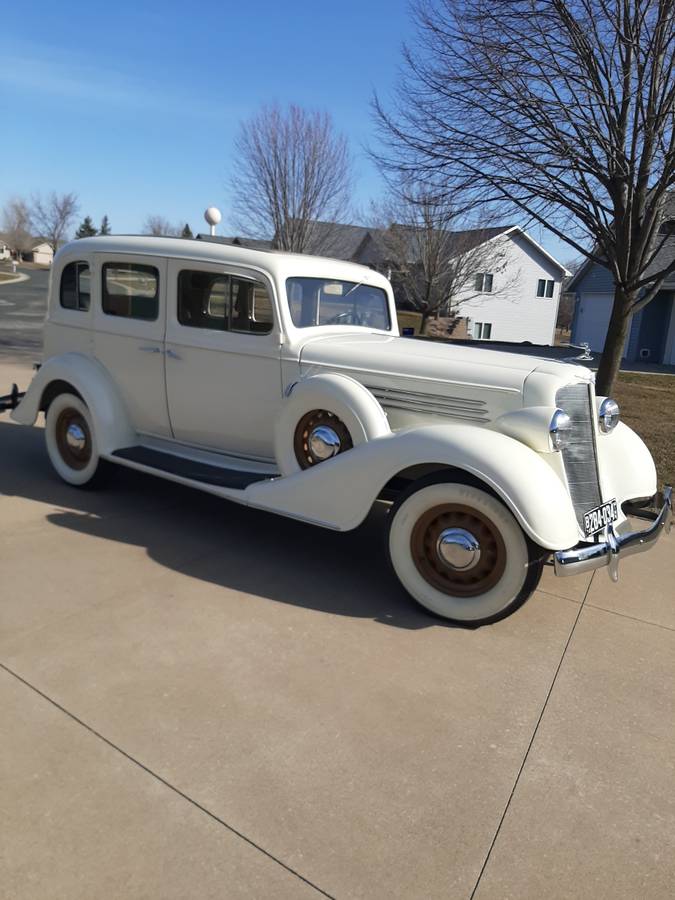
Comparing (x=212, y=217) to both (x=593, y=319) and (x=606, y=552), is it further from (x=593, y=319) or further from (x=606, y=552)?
(x=593, y=319)

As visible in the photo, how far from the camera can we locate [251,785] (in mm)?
2268

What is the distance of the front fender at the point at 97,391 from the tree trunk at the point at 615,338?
16.2 feet

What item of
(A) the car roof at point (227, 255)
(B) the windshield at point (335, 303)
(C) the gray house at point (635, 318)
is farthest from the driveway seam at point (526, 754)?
(C) the gray house at point (635, 318)

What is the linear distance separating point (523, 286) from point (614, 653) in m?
34.4

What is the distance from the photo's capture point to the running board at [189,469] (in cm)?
417

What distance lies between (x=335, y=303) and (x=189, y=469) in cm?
155

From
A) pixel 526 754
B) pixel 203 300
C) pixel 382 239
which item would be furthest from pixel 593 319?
pixel 526 754

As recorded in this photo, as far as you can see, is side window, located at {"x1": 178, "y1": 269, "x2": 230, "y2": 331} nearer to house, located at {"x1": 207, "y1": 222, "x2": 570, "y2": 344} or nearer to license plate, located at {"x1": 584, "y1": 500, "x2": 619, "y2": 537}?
license plate, located at {"x1": 584, "y1": 500, "x2": 619, "y2": 537}

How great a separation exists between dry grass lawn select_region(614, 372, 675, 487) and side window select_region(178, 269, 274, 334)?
4.14 metres

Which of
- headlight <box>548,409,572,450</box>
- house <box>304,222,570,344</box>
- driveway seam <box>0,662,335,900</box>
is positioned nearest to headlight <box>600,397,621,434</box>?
headlight <box>548,409,572,450</box>

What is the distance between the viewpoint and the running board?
417 centimetres

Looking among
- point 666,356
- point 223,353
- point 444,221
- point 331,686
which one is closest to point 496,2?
point 444,221

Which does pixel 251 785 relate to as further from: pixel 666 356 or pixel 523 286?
pixel 523 286

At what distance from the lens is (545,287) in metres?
36.3
